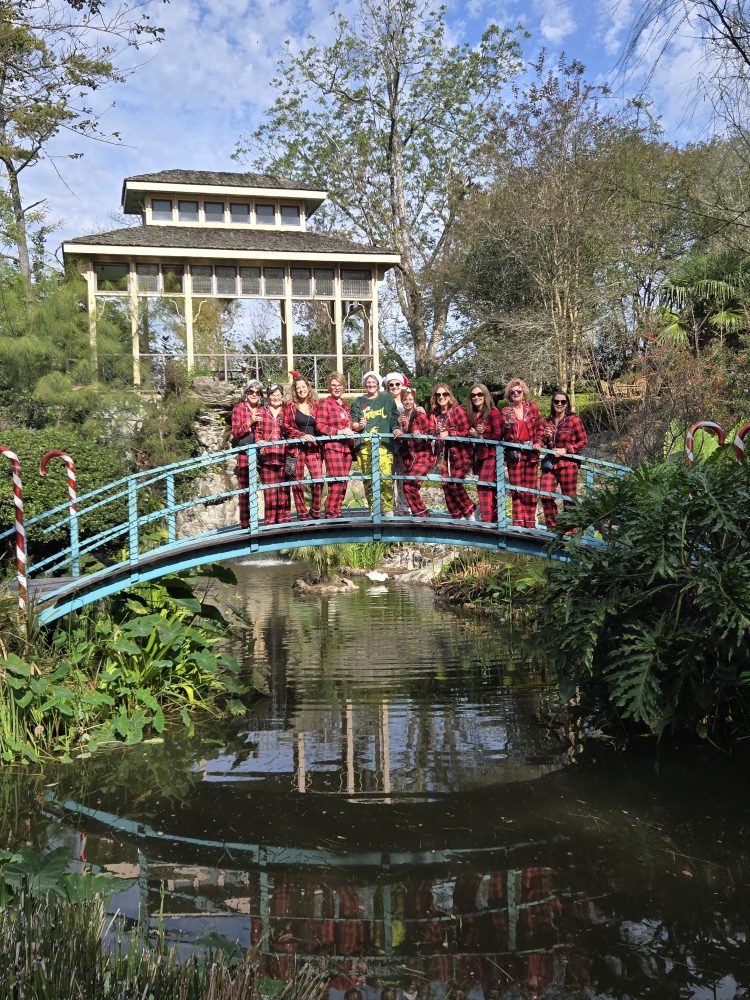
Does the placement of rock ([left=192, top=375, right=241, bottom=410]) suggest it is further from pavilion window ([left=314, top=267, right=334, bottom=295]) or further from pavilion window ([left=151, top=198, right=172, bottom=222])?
pavilion window ([left=151, top=198, right=172, bottom=222])

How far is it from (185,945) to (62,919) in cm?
138

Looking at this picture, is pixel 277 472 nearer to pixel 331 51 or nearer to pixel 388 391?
pixel 388 391

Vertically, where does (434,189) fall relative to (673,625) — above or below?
above

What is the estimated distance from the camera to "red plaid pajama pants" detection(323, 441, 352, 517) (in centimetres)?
897

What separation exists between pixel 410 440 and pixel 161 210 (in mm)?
19247

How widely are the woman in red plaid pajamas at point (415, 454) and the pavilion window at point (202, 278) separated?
16.4 meters

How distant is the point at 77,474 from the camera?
46.1 ft

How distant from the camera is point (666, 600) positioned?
7.27 meters

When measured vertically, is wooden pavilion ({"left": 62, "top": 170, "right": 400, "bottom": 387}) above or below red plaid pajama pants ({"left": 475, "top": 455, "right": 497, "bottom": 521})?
above

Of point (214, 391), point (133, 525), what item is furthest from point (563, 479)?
point (214, 391)

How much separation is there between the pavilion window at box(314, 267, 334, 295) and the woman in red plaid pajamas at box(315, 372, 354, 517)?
16.9m

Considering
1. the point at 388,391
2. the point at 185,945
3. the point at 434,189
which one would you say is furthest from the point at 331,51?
the point at 185,945

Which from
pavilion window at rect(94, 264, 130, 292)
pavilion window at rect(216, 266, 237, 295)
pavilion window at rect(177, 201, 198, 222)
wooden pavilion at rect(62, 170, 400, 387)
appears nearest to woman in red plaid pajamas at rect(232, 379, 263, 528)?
wooden pavilion at rect(62, 170, 400, 387)

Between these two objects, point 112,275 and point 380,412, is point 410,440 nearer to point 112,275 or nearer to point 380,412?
point 380,412
